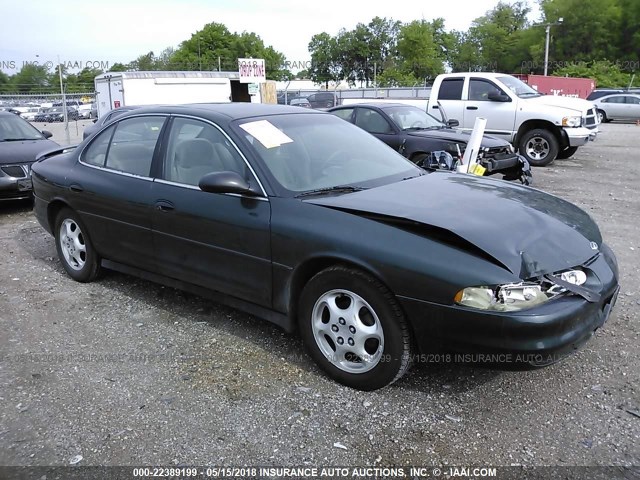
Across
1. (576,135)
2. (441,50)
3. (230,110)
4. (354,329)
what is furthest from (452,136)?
(441,50)

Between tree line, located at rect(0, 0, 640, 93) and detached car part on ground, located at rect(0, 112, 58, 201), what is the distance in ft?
112

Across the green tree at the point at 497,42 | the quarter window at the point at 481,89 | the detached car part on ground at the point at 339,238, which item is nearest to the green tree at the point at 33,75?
the quarter window at the point at 481,89

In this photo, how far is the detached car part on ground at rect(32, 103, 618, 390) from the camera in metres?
2.84

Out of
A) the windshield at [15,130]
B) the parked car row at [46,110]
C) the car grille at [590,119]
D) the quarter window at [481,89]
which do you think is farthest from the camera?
the parked car row at [46,110]

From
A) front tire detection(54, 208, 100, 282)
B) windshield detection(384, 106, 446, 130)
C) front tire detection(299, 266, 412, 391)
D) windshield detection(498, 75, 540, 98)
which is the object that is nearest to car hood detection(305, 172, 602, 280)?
front tire detection(299, 266, 412, 391)

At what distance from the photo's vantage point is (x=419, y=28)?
261ft

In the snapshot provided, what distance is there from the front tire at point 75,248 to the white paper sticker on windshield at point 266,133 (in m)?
1.94

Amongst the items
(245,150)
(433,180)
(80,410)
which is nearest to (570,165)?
(433,180)

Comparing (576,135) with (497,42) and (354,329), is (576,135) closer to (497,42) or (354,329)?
(354,329)

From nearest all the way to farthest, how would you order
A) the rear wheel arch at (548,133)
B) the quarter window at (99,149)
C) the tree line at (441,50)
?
1. the quarter window at (99,149)
2. the rear wheel arch at (548,133)
3. the tree line at (441,50)

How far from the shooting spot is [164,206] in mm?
4043

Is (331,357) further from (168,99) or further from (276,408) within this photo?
(168,99)

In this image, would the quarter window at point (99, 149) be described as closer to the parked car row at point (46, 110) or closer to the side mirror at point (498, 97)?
the side mirror at point (498, 97)

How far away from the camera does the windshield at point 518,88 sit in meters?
12.6
